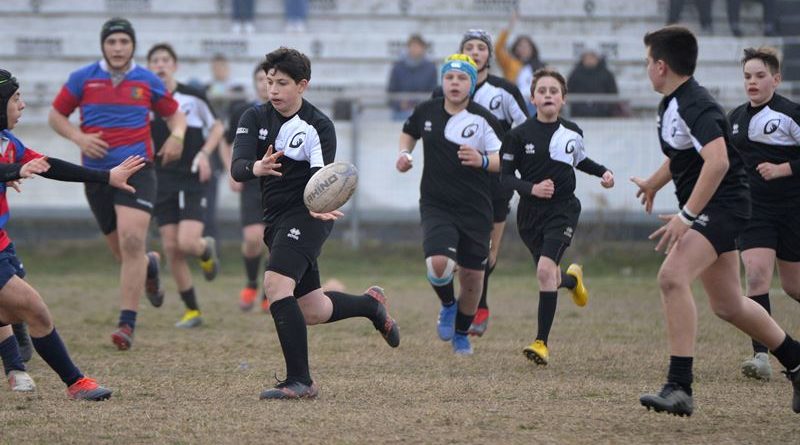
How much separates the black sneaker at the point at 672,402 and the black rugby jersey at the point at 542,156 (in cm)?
282

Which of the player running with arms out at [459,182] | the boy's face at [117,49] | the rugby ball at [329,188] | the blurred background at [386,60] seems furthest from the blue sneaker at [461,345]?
the blurred background at [386,60]

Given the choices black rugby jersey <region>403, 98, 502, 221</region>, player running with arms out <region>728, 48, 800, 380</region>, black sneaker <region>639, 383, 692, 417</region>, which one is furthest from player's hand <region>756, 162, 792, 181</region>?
black sneaker <region>639, 383, 692, 417</region>

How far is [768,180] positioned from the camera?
8109mm

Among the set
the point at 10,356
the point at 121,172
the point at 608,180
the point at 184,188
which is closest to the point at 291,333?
the point at 121,172

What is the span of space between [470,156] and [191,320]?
3744 millimetres

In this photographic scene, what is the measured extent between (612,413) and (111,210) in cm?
486

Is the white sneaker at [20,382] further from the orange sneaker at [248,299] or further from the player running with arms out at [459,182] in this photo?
the orange sneaker at [248,299]

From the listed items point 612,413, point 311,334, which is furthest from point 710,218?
point 311,334

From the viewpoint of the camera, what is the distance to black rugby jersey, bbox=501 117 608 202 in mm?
8719

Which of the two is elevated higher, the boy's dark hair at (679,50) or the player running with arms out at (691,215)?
the boy's dark hair at (679,50)

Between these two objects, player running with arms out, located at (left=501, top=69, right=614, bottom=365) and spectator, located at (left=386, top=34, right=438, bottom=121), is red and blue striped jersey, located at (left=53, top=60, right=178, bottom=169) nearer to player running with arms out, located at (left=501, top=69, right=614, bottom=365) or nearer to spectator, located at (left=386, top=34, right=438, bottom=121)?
player running with arms out, located at (left=501, top=69, right=614, bottom=365)

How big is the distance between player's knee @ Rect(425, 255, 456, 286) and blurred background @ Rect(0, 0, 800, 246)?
249 inches

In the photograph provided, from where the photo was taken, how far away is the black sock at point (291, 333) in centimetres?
666

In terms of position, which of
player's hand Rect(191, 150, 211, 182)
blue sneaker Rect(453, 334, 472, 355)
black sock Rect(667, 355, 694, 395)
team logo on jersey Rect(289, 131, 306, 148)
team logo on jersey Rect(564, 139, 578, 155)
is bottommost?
blue sneaker Rect(453, 334, 472, 355)
